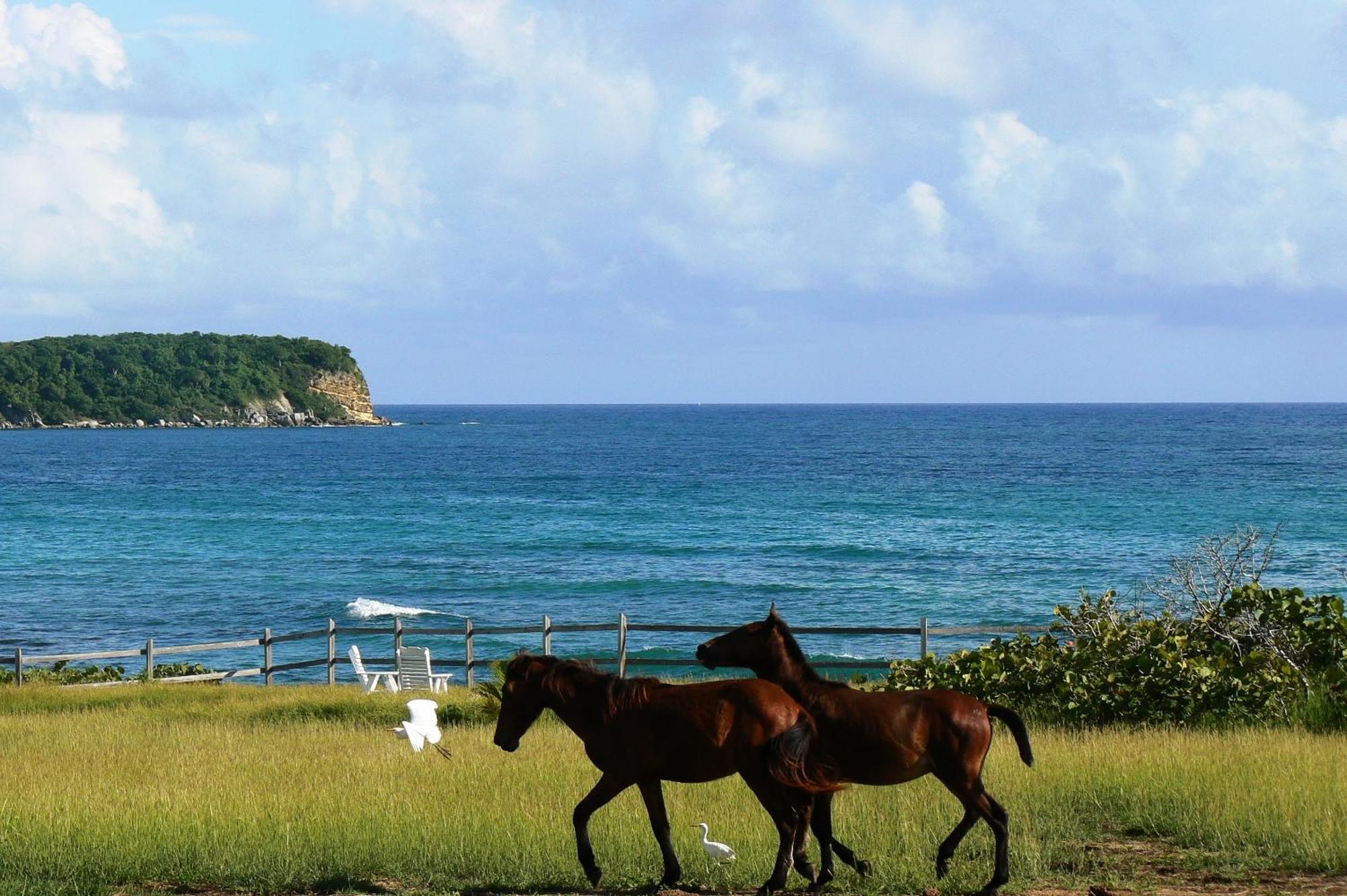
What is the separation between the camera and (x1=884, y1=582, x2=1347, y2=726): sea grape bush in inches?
568

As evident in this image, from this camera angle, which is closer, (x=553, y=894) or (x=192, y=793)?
(x=553, y=894)

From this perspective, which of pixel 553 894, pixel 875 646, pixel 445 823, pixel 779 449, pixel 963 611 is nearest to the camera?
pixel 553 894

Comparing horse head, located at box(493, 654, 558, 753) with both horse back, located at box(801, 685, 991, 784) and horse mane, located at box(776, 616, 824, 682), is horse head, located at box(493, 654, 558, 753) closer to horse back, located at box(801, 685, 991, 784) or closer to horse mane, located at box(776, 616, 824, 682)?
horse mane, located at box(776, 616, 824, 682)

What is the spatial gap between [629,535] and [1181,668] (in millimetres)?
47656

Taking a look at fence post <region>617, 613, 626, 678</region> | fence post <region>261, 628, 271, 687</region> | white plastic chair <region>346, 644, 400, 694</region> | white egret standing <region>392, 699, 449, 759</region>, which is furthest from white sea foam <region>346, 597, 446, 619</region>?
white egret standing <region>392, 699, 449, 759</region>

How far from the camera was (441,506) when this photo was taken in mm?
78312

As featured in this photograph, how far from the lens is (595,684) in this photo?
26.0 ft

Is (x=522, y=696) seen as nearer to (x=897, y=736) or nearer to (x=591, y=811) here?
(x=591, y=811)

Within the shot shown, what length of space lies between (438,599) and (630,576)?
7.05 metres

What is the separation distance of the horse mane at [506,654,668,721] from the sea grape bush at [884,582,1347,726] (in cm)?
800

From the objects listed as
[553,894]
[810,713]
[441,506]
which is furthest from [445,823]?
[441,506]

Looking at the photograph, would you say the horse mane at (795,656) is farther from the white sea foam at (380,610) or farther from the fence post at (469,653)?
the white sea foam at (380,610)

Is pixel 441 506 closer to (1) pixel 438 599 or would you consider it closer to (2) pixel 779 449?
(1) pixel 438 599

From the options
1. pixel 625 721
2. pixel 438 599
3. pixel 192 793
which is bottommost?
pixel 438 599
